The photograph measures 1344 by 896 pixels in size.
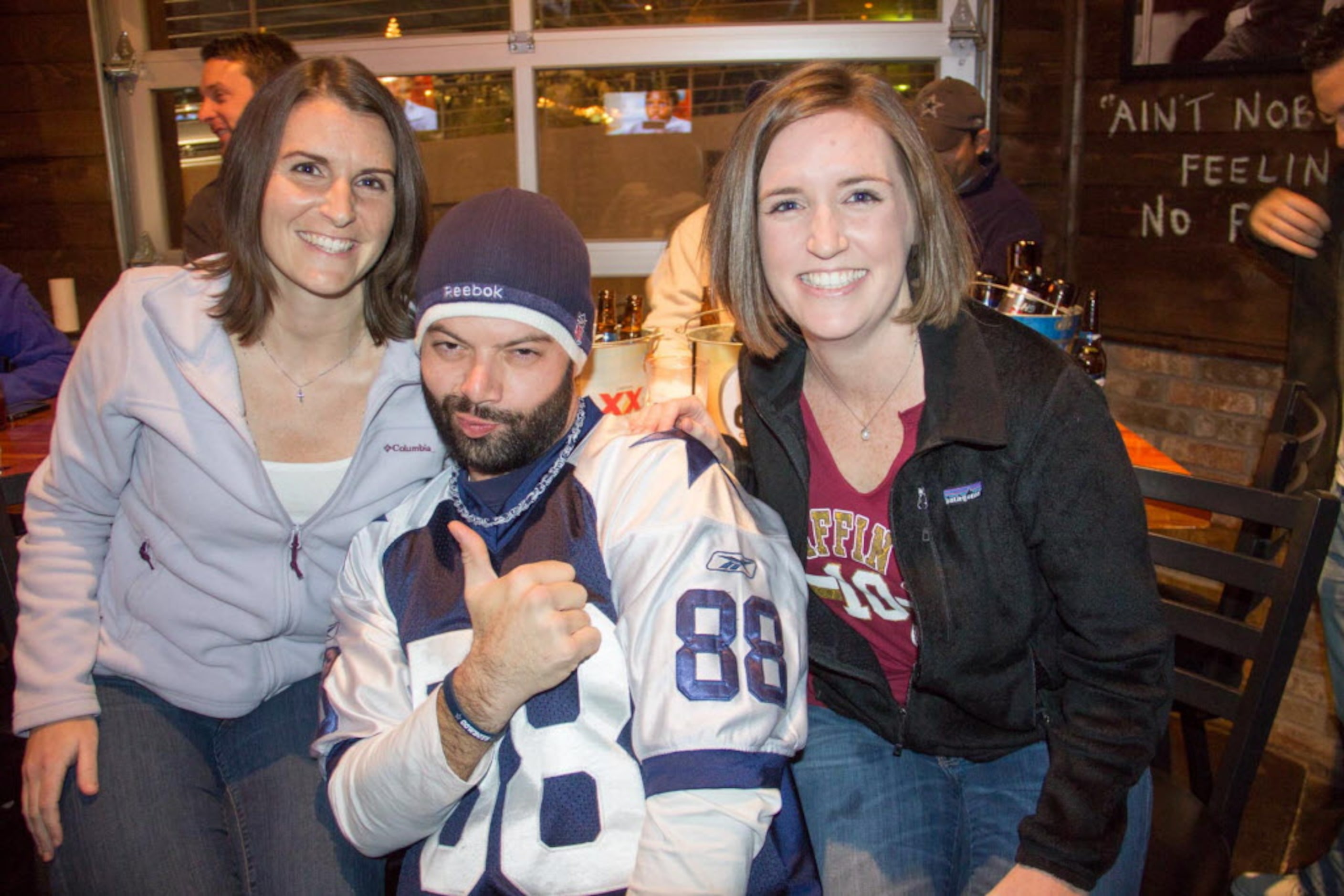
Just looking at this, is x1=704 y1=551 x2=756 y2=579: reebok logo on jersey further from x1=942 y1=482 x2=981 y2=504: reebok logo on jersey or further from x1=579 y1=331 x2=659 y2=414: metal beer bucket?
x1=579 y1=331 x2=659 y2=414: metal beer bucket

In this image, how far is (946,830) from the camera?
1416mm

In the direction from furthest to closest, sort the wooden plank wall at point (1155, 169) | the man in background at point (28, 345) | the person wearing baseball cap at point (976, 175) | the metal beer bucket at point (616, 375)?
the person wearing baseball cap at point (976, 175)
the man in background at point (28, 345)
the wooden plank wall at point (1155, 169)
the metal beer bucket at point (616, 375)

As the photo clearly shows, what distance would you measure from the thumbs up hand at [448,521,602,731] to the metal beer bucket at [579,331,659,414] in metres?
0.58

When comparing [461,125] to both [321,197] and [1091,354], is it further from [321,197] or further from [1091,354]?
[1091,354]

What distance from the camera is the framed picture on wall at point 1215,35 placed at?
276cm

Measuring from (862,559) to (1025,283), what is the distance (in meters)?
1.07

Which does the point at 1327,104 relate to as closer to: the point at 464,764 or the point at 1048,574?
the point at 1048,574

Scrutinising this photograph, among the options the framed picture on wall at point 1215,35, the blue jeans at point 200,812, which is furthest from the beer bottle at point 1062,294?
the blue jeans at point 200,812

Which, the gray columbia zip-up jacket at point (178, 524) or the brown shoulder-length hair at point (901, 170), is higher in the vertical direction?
the brown shoulder-length hair at point (901, 170)

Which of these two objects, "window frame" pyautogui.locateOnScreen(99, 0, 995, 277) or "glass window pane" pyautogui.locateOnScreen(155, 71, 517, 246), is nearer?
"window frame" pyautogui.locateOnScreen(99, 0, 995, 277)

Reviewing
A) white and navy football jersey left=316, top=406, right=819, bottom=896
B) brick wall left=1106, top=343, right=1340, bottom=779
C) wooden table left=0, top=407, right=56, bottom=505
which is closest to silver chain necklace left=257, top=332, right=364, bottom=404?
white and navy football jersey left=316, top=406, right=819, bottom=896

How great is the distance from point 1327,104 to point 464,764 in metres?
2.08

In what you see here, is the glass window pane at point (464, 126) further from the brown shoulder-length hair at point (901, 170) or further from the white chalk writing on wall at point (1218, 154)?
the brown shoulder-length hair at point (901, 170)

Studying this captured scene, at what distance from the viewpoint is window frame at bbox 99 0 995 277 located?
12.8ft
